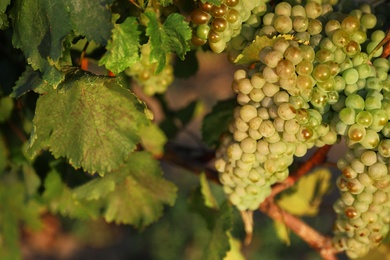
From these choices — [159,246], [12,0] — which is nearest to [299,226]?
[12,0]

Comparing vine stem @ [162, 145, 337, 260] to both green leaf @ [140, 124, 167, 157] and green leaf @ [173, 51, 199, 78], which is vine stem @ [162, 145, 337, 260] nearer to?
green leaf @ [140, 124, 167, 157]

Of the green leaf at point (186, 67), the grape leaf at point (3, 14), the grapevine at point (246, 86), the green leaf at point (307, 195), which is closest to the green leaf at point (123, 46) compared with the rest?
the grapevine at point (246, 86)

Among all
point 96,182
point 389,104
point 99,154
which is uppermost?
point 389,104

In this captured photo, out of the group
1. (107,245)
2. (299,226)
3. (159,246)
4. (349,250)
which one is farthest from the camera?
(107,245)

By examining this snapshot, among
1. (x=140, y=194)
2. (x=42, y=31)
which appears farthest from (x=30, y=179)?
(x=42, y=31)

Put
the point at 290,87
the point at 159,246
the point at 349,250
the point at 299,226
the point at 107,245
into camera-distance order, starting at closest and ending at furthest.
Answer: the point at 290,87
the point at 349,250
the point at 299,226
the point at 159,246
the point at 107,245

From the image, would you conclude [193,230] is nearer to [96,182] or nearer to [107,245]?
[107,245]

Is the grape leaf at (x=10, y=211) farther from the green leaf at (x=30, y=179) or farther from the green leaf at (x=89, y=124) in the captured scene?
the green leaf at (x=89, y=124)

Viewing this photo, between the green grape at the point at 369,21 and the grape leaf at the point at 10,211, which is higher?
the green grape at the point at 369,21
